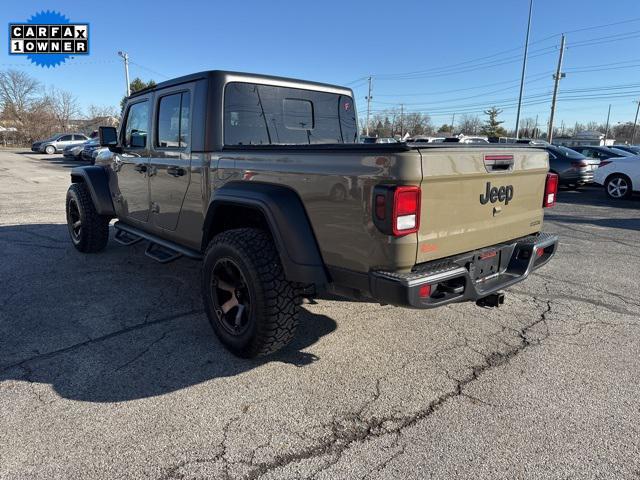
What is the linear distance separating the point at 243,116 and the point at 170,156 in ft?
2.71

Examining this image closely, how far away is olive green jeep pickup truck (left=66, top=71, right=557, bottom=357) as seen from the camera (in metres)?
2.50

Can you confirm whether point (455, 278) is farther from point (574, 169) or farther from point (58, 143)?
point (58, 143)

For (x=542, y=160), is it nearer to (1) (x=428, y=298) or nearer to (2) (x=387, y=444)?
(1) (x=428, y=298)

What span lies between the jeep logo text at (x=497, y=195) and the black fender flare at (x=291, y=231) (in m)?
1.13

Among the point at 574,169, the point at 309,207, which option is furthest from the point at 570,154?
the point at 309,207

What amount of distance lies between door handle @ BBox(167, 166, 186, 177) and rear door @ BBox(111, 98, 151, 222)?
0.58 meters

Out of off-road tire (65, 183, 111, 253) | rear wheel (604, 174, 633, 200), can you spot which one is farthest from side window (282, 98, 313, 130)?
rear wheel (604, 174, 633, 200)

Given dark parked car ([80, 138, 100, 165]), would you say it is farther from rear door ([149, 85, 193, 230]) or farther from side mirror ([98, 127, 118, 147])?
rear door ([149, 85, 193, 230])

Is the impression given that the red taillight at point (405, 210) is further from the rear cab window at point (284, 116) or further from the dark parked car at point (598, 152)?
the dark parked car at point (598, 152)

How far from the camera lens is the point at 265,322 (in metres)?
2.98

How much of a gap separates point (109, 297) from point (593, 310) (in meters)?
4.71

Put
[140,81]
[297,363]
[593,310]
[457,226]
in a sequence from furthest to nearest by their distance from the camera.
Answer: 1. [140,81]
2. [593,310]
3. [297,363]
4. [457,226]

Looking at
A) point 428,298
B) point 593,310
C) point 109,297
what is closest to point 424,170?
Answer: point 428,298

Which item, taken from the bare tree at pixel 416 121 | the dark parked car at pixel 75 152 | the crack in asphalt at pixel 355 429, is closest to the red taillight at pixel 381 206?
the crack in asphalt at pixel 355 429
